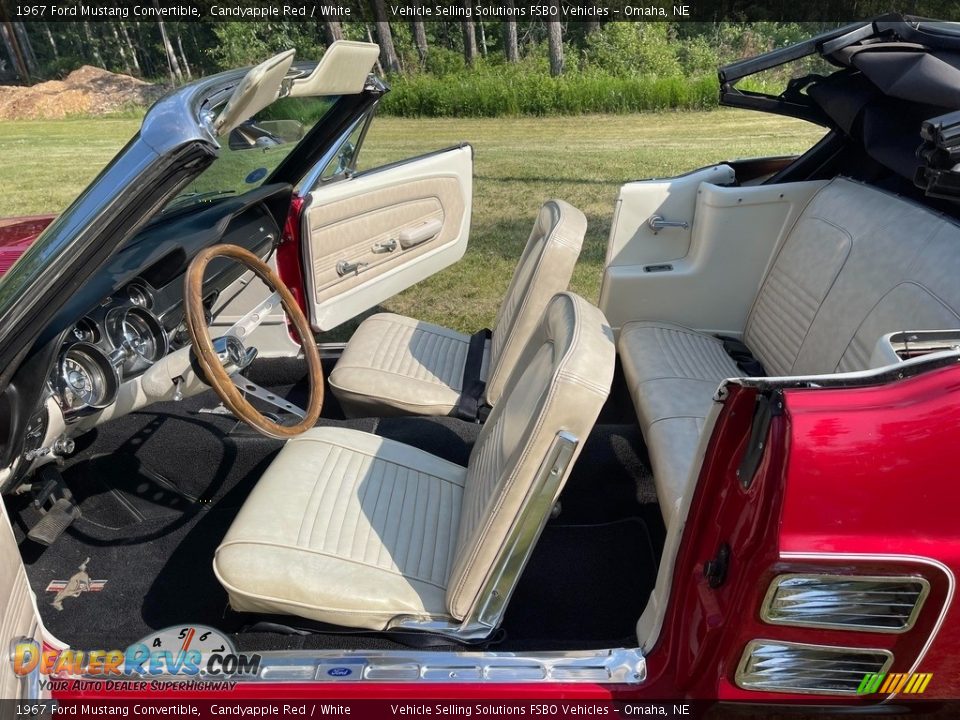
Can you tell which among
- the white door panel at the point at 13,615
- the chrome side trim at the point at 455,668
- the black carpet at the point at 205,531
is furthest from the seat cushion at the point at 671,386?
the white door panel at the point at 13,615

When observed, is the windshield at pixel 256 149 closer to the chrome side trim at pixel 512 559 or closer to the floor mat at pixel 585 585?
the chrome side trim at pixel 512 559

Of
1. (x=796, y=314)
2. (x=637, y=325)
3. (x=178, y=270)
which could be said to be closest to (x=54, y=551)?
(x=178, y=270)

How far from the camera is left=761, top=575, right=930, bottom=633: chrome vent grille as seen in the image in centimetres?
114

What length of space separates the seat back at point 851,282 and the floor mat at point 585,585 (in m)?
0.87

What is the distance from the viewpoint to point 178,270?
7.02 ft

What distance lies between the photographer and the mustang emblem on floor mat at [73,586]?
2072 millimetres

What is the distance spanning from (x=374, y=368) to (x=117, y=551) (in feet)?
3.47

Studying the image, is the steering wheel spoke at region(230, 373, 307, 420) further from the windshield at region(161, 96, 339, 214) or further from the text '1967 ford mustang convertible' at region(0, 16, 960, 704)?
the windshield at region(161, 96, 339, 214)

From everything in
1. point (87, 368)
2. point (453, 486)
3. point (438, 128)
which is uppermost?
point (87, 368)

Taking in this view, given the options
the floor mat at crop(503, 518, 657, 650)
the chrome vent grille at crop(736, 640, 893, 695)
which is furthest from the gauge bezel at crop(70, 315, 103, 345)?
the chrome vent grille at crop(736, 640, 893, 695)

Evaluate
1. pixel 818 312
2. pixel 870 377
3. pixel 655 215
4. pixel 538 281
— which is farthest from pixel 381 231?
pixel 870 377

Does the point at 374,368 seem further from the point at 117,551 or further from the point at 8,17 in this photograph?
the point at 8,17

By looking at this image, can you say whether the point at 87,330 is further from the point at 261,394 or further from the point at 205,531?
the point at 205,531

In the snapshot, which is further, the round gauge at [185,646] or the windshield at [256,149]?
the windshield at [256,149]
